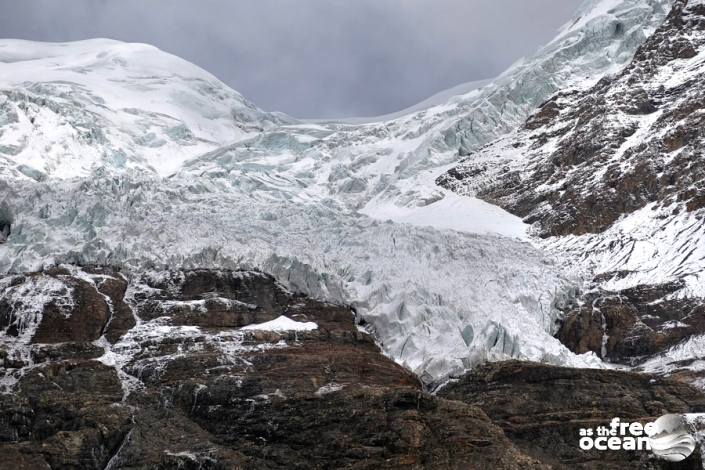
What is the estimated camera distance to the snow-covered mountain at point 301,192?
179ft

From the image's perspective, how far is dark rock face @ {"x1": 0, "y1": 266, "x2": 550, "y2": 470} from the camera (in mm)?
34656

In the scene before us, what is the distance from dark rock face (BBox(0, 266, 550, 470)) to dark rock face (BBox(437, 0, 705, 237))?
28.7 metres

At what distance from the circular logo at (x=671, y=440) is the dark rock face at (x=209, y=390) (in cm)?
606

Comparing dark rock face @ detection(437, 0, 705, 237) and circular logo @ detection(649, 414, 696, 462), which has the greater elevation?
dark rock face @ detection(437, 0, 705, 237)

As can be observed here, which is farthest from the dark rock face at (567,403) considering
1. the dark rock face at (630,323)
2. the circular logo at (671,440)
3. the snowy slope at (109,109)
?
the snowy slope at (109,109)

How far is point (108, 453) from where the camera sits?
117ft

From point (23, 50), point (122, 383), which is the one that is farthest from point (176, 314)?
point (23, 50)

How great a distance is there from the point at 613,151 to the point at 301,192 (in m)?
26.4

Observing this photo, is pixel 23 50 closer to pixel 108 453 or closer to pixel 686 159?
pixel 686 159

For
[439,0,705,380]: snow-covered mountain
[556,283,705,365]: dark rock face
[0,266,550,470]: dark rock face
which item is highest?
[439,0,705,380]: snow-covered mountain

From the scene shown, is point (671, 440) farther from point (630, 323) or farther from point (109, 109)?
point (109, 109)

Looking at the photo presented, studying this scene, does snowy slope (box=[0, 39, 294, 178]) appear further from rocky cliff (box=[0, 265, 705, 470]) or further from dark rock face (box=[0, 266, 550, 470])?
rocky cliff (box=[0, 265, 705, 470])

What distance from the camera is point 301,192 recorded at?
82500 mm

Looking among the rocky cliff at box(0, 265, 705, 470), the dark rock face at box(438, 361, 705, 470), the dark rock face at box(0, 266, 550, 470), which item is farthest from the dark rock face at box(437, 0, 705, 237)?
the rocky cliff at box(0, 265, 705, 470)
